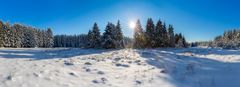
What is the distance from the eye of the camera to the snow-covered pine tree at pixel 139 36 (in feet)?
222

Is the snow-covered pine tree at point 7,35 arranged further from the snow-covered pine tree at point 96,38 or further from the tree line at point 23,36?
the snow-covered pine tree at point 96,38

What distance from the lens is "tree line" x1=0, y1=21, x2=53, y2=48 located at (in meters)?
83.2

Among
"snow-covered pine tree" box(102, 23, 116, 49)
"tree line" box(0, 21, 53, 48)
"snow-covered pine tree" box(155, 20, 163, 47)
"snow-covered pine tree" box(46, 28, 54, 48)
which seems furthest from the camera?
"snow-covered pine tree" box(46, 28, 54, 48)

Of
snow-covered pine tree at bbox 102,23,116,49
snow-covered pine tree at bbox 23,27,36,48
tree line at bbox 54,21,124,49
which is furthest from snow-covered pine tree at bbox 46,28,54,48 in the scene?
snow-covered pine tree at bbox 102,23,116,49

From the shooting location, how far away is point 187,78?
50.1 feet

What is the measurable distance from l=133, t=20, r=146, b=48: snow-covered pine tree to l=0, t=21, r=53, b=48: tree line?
40.4m

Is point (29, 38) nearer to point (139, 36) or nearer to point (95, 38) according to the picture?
point (95, 38)

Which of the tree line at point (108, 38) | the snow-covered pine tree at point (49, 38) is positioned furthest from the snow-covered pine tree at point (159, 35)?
the snow-covered pine tree at point (49, 38)

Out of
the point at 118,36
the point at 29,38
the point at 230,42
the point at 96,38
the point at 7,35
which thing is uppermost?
the point at 7,35

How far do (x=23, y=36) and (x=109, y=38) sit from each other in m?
50.5

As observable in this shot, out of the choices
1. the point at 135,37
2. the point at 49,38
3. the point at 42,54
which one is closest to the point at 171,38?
the point at 135,37

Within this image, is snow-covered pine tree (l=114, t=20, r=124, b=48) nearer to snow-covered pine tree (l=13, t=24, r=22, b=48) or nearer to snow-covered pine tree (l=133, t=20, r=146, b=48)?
snow-covered pine tree (l=133, t=20, r=146, b=48)

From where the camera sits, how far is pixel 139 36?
68250mm

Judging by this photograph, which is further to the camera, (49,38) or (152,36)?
(49,38)
